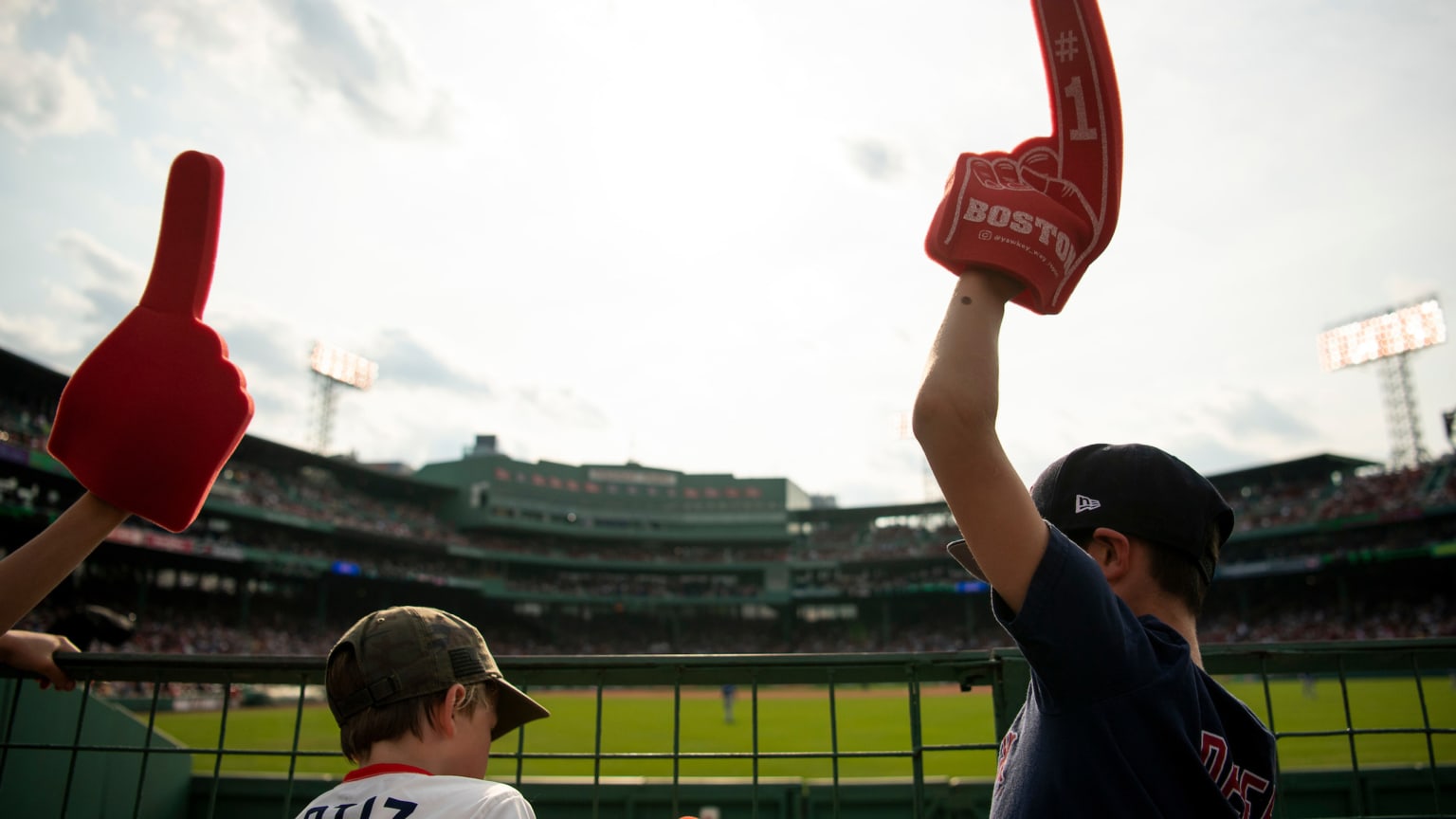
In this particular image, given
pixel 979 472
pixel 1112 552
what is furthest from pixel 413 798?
pixel 1112 552

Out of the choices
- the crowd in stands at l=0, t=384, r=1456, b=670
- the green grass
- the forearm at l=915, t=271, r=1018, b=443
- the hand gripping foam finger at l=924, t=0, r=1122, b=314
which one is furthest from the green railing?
the crowd in stands at l=0, t=384, r=1456, b=670

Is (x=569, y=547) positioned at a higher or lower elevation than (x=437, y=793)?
higher

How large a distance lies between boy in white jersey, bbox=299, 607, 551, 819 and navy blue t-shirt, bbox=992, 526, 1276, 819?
3.08 ft

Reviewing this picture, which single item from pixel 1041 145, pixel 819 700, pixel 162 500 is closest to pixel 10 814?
pixel 162 500

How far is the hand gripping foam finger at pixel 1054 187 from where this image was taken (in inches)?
50.2

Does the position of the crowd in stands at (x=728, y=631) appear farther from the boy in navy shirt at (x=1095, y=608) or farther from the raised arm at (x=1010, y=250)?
the raised arm at (x=1010, y=250)

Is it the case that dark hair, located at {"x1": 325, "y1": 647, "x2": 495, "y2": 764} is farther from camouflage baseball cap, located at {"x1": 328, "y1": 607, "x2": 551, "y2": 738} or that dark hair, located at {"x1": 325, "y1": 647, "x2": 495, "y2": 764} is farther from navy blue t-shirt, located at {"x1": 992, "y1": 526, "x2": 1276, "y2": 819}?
navy blue t-shirt, located at {"x1": 992, "y1": 526, "x2": 1276, "y2": 819}

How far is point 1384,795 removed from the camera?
609 cm

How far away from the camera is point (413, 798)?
156 centimetres

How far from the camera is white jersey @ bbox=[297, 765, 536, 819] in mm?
1526

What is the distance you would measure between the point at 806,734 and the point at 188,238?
20.7 meters

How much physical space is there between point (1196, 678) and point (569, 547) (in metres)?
57.0

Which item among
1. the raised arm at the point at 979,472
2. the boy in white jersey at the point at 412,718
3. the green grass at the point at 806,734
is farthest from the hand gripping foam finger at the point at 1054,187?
the green grass at the point at 806,734

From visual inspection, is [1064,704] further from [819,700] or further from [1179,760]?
[819,700]
